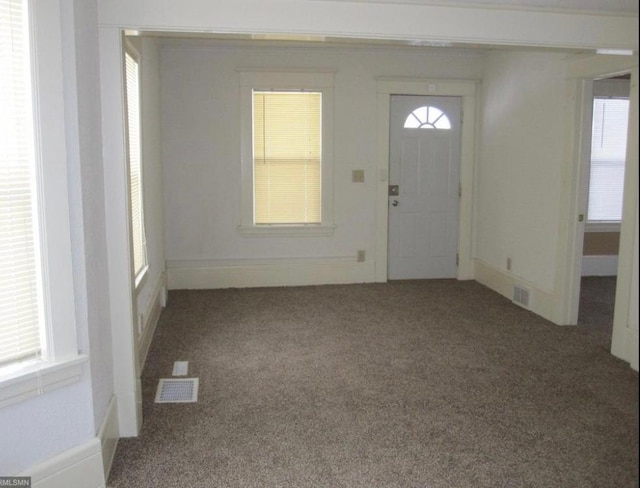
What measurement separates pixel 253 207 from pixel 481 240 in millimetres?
2535

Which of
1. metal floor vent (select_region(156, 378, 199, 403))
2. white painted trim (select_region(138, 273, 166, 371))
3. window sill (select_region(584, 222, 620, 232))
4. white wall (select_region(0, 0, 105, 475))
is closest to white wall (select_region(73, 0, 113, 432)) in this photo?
white wall (select_region(0, 0, 105, 475))

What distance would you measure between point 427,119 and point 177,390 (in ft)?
13.6

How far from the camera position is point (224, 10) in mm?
2738

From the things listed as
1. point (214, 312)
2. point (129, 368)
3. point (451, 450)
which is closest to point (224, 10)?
point (129, 368)

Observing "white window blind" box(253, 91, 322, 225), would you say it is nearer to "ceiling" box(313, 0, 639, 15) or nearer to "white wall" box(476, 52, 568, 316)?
"white wall" box(476, 52, 568, 316)

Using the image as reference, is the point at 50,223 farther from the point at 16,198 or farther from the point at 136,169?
the point at 136,169

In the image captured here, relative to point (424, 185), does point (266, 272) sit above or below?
below

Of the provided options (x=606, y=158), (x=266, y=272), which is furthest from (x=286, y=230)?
(x=606, y=158)

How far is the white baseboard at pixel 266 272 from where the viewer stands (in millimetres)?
6070

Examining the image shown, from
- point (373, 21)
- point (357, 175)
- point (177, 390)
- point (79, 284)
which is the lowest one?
point (177, 390)

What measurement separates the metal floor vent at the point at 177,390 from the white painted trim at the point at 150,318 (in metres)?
0.20

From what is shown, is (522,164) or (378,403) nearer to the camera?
(378,403)

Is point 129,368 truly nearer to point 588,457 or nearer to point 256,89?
point 588,457

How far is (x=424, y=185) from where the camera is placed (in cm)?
640
